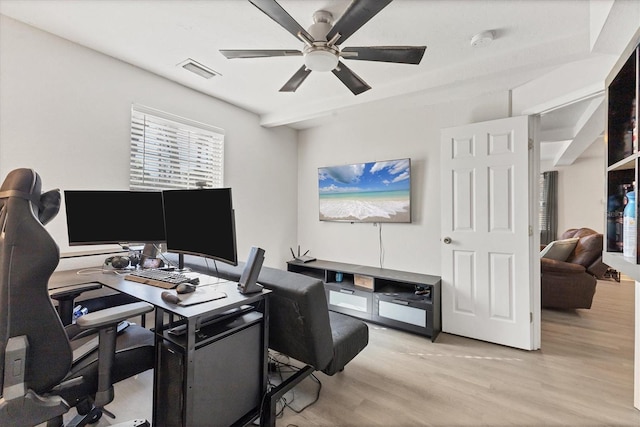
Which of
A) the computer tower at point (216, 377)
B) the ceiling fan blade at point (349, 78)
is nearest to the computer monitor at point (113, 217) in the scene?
the computer tower at point (216, 377)

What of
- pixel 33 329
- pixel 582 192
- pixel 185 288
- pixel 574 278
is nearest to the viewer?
pixel 33 329

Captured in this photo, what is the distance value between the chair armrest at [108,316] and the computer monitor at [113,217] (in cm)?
90

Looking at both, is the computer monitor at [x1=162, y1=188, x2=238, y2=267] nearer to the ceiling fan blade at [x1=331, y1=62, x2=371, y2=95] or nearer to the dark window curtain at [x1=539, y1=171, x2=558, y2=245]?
the ceiling fan blade at [x1=331, y1=62, x2=371, y2=95]

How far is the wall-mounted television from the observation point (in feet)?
10.7

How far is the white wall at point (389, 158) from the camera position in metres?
3.09

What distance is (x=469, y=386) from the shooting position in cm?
199

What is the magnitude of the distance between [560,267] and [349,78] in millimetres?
3513

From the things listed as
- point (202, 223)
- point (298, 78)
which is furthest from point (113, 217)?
point (298, 78)

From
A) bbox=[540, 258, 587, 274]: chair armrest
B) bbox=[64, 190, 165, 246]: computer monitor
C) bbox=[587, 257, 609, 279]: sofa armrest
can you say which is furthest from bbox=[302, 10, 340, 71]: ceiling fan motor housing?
bbox=[587, 257, 609, 279]: sofa armrest

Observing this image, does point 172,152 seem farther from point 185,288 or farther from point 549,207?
point 549,207

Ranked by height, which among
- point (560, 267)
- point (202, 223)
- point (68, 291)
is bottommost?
point (560, 267)

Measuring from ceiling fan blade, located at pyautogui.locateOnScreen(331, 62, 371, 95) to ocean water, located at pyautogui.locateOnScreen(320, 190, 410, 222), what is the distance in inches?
56.6

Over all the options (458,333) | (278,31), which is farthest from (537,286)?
(278,31)

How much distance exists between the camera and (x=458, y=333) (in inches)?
110
